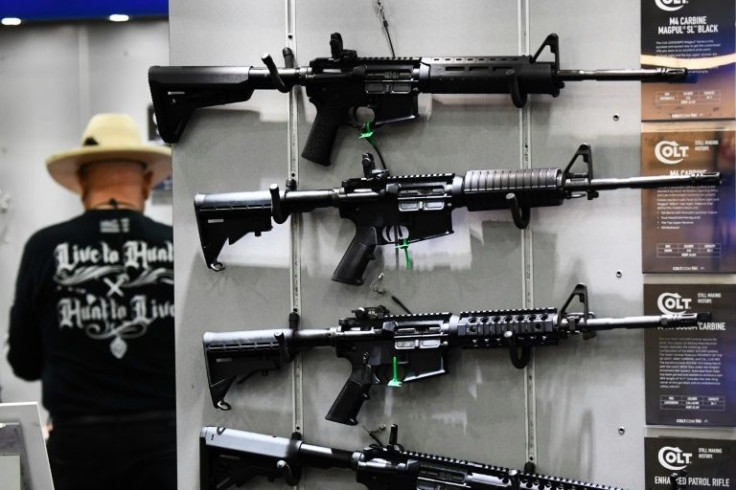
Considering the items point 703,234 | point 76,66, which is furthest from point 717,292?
point 76,66

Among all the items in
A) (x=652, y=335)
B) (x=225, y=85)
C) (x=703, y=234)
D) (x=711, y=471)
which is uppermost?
(x=225, y=85)

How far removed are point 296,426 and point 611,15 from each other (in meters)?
2.08

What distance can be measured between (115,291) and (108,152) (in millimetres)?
752

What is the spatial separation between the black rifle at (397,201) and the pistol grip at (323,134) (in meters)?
0.14

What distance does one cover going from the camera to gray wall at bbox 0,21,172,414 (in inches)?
200

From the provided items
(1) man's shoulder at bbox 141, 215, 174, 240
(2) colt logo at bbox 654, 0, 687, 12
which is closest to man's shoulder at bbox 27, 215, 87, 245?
(1) man's shoulder at bbox 141, 215, 174, 240

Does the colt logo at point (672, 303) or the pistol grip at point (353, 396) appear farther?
the pistol grip at point (353, 396)

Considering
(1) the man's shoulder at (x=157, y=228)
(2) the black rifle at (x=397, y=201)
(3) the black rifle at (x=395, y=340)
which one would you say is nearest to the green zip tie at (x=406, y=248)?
(2) the black rifle at (x=397, y=201)

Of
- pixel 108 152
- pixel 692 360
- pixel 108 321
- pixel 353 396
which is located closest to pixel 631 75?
pixel 692 360

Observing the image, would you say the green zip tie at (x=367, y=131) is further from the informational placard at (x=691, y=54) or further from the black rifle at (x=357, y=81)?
the informational placard at (x=691, y=54)

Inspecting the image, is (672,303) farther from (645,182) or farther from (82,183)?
(82,183)

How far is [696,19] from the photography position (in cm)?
360

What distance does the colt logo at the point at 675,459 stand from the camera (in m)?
3.58

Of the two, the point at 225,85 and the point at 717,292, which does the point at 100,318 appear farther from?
the point at 717,292
